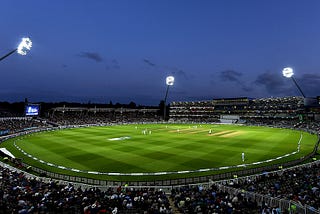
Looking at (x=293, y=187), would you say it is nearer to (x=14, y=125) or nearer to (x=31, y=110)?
(x=14, y=125)

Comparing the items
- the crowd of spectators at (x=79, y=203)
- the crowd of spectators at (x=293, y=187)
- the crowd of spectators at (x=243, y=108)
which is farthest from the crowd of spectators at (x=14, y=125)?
the crowd of spectators at (x=243, y=108)

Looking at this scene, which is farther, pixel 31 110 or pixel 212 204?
pixel 31 110

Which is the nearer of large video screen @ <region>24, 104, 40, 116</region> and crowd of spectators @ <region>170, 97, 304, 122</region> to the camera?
large video screen @ <region>24, 104, 40, 116</region>

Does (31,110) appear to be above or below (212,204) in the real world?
above

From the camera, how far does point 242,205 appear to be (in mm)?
13805

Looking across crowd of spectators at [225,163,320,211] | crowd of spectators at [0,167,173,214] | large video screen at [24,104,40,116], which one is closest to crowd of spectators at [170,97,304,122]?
large video screen at [24,104,40,116]

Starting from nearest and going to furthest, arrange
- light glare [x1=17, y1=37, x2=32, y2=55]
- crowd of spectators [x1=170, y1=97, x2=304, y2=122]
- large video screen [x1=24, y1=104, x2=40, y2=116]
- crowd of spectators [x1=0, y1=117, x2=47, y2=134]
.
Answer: light glare [x1=17, y1=37, x2=32, y2=55] → crowd of spectators [x1=0, y1=117, x2=47, y2=134] → large video screen [x1=24, y1=104, x2=40, y2=116] → crowd of spectators [x1=170, y1=97, x2=304, y2=122]

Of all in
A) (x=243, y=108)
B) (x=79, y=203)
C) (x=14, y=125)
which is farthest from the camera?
(x=243, y=108)

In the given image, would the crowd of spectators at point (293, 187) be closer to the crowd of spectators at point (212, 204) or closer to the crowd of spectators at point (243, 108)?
the crowd of spectators at point (212, 204)

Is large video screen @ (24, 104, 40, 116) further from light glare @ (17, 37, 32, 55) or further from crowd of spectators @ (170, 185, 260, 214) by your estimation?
crowd of spectators @ (170, 185, 260, 214)

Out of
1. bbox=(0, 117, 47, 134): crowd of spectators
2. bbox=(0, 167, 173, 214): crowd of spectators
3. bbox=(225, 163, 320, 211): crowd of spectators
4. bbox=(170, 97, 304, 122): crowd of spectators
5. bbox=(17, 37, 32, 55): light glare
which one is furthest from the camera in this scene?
bbox=(170, 97, 304, 122): crowd of spectators

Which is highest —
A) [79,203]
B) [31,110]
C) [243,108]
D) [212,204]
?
[243,108]

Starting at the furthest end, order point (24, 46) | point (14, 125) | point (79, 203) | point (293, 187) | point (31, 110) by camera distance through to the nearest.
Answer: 1. point (31, 110)
2. point (14, 125)
3. point (24, 46)
4. point (293, 187)
5. point (79, 203)

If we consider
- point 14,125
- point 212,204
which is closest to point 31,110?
point 14,125
